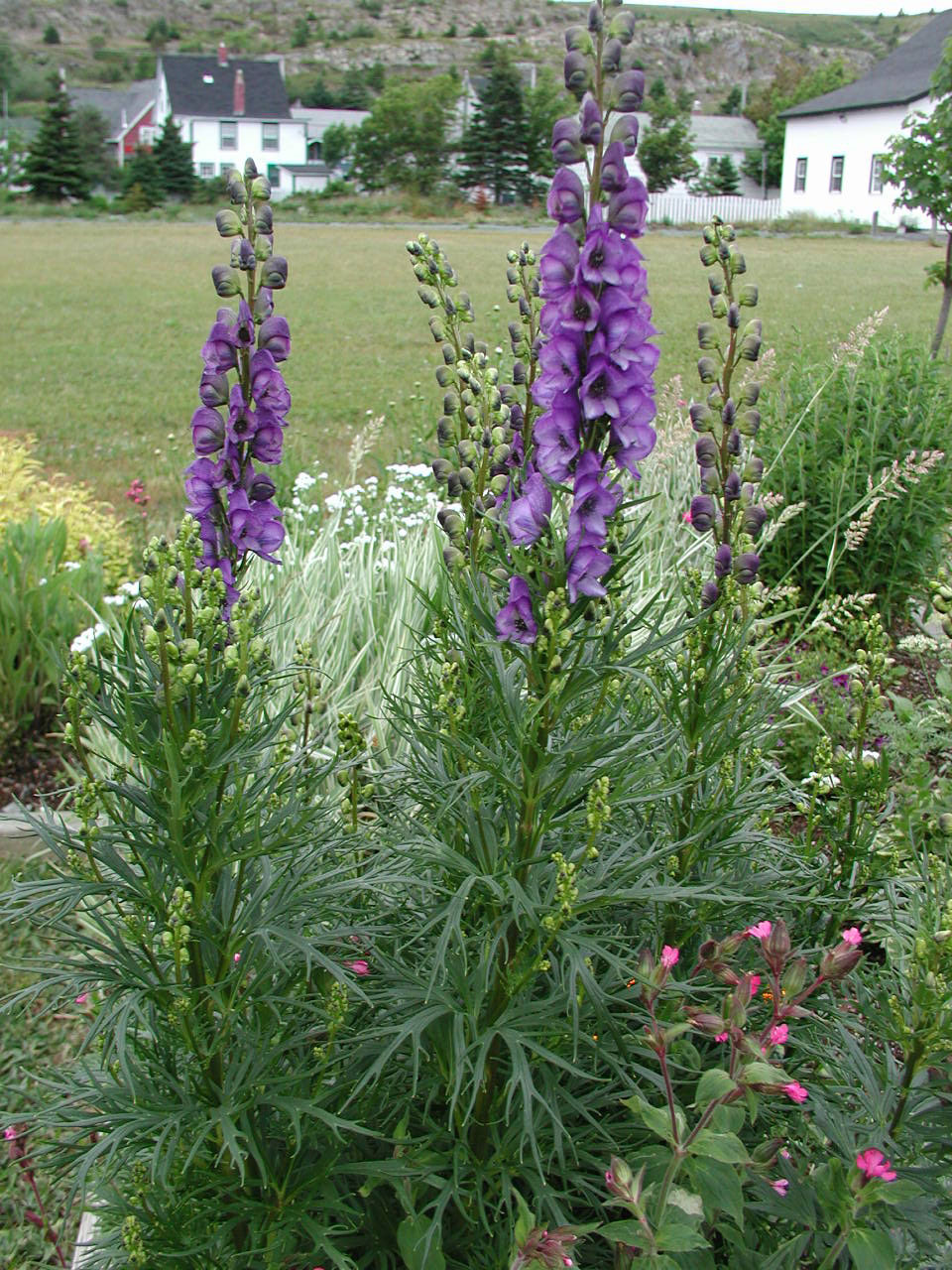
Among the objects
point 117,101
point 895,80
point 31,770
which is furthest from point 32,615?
point 117,101

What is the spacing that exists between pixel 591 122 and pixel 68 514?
4.76 metres

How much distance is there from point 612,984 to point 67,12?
593 ft

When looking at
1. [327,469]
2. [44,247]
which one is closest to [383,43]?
[44,247]

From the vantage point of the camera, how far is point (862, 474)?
5.45m

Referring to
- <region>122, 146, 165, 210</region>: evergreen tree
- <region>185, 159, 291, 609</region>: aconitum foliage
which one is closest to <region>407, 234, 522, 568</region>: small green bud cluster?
<region>185, 159, 291, 609</region>: aconitum foliage

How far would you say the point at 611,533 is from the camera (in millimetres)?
1644

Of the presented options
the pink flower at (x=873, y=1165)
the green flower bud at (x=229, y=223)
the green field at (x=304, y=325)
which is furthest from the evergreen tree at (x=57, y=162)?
the pink flower at (x=873, y=1165)

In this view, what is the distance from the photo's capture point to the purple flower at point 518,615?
1.61 meters

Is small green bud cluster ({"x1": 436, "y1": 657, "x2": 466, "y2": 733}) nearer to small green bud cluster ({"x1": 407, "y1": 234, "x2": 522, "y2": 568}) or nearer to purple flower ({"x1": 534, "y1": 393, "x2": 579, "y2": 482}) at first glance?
small green bud cluster ({"x1": 407, "y1": 234, "x2": 522, "y2": 568})

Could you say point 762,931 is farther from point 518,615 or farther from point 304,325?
point 304,325

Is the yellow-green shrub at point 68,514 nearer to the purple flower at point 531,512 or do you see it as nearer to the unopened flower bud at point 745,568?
the unopened flower bud at point 745,568

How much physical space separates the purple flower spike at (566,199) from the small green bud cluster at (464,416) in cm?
43

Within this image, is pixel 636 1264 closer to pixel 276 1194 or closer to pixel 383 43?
pixel 276 1194

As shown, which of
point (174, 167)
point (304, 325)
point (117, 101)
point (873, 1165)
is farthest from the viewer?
point (117, 101)
